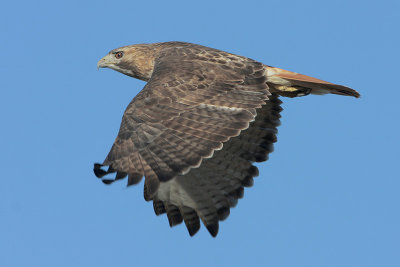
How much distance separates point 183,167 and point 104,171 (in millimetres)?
1014

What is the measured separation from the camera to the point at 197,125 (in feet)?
29.1

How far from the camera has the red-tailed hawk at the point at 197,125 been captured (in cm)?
859

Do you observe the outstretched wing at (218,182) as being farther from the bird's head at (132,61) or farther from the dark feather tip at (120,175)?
the dark feather tip at (120,175)

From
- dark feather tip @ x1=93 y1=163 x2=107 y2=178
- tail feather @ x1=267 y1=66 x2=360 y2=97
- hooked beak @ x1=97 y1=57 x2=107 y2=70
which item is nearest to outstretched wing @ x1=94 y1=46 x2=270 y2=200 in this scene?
dark feather tip @ x1=93 y1=163 x2=107 y2=178

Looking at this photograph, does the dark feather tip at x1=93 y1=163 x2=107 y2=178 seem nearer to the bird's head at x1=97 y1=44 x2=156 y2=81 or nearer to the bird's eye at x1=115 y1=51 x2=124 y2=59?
the bird's head at x1=97 y1=44 x2=156 y2=81

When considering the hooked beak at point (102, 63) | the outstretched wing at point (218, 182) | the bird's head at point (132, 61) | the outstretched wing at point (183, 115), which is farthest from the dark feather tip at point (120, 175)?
the hooked beak at point (102, 63)

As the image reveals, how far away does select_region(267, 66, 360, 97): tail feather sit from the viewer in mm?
10413

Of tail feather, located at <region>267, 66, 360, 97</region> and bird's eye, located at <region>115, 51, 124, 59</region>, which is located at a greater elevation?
bird's eye, located at <region>115, 51, 124, 59</region>

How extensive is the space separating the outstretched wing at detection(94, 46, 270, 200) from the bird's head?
128 centimetres

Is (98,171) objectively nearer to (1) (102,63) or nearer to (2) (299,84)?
(2) (299,84)

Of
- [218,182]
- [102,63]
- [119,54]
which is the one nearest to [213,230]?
[218,182]

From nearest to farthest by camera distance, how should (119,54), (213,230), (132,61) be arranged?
(213,230) < (132,61) < (119,54)

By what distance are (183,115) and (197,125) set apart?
30 cm

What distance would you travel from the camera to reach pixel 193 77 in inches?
390
